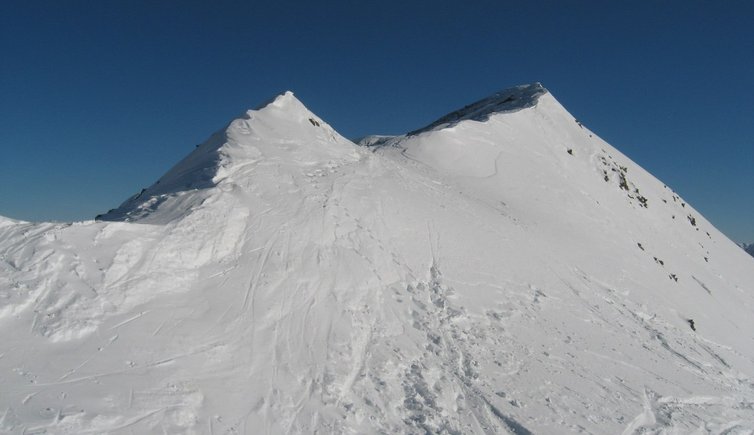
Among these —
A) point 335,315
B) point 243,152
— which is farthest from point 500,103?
point 335,315

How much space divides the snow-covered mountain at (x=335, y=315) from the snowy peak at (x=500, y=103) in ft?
56.9

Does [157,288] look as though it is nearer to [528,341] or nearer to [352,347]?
[352,347]

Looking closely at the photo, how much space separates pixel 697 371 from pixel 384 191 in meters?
10.5

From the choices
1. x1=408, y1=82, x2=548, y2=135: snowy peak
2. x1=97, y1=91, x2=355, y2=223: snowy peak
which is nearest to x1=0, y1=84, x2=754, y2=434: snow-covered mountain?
x1=97, y1=91, x2=355, y2=223: snowy peak

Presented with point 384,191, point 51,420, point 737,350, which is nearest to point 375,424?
point 51,420

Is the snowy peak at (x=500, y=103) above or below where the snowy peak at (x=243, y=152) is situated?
above

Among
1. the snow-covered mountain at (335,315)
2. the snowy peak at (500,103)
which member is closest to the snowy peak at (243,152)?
the snow-covered mountain at (335,315)

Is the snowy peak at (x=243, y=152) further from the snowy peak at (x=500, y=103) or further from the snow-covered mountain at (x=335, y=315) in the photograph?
the snowy peak at (x=500, y=103)

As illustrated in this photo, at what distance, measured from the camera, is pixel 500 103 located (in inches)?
1566

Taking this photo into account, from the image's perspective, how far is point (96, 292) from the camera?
8.64 metres

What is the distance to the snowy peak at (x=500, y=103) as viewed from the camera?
3606 cm

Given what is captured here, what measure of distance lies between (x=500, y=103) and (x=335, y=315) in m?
33.4

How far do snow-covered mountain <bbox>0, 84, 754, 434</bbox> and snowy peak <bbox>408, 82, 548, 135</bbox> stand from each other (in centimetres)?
1734

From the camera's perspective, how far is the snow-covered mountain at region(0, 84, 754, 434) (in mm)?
7668
